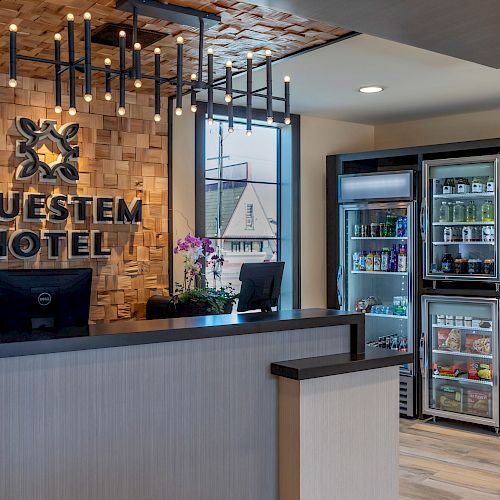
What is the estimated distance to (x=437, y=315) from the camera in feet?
19.1

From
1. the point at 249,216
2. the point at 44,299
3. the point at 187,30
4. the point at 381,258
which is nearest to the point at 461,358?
the point at 381,258

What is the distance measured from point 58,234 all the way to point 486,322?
3377 millimetres

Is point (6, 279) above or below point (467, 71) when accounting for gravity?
below

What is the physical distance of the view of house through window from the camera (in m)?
5.75

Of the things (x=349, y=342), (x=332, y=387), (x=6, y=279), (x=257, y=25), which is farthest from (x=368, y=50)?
(x=6, y=279)

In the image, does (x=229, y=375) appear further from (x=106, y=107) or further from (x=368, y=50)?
(x=106, y=107)

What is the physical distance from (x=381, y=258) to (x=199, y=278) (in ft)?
5.65

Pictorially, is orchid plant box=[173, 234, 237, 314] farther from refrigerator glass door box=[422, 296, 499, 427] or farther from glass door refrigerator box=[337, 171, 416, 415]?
refrigerator glass door box=[422, 296, 499, 427]

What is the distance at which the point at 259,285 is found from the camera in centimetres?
458

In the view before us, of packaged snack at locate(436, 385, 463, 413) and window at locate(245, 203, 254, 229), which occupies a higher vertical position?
window at locate(245, 203, 254, 229)

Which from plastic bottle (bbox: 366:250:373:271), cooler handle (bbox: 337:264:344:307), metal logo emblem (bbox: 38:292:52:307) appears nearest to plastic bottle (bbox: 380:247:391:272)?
plastic bottle (bbox: 366:250:373:271)

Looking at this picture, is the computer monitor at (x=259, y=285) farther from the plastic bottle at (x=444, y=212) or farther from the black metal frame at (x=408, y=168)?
the plastic bottle at (x=444, y=212)

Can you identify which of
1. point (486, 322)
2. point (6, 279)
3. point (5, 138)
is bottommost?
point (486, 322)

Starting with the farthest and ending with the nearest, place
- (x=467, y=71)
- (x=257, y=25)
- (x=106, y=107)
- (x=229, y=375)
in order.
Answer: (x=106, y=107) → (x=467, y=71) → (x=257, y=25) → (x=229, y=375)
